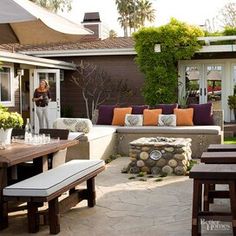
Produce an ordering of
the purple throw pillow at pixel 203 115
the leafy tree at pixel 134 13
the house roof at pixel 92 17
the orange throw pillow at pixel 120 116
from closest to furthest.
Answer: the purple throw pillow at pixel 203 115 → the orange throw pillow at pixel 120 116 → the house roof at pixel 92 17 → the leafy tree at pixel 134 13

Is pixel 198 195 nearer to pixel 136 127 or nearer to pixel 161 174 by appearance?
pixel 161 174

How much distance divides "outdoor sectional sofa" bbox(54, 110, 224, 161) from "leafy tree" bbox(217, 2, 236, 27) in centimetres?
1638

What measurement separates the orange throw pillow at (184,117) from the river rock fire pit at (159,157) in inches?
Answer: 97.0

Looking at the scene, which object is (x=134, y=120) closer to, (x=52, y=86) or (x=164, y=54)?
(x=164, y=54)

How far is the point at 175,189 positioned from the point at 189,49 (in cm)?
886

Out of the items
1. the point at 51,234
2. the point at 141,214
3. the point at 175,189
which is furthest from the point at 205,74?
the point at 51,234

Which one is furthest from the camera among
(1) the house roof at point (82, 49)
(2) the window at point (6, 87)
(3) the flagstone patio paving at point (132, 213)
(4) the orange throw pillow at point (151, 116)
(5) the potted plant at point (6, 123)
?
(1) the house roof at point (82, 49)

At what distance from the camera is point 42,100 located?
1273 cm

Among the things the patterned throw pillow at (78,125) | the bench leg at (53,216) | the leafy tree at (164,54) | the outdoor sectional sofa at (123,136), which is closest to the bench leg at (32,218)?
the bench leg at (53,216)

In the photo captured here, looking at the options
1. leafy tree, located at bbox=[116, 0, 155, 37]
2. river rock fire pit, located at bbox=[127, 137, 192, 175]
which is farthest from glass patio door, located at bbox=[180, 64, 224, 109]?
leafy tree, located at bbox=[116, 0, 155, 37]

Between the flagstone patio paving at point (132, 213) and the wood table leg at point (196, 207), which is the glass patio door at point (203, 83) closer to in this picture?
the flagstone patio paving at point (132, 213)

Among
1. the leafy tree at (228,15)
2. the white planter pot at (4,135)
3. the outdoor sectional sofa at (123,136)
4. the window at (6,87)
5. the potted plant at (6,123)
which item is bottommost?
the outdoor sectional sofa at (123,136)

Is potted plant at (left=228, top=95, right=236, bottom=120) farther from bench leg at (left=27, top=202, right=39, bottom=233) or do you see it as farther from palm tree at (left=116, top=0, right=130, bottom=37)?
palm tree at (left=116, top=0, right=130, bottom=37)

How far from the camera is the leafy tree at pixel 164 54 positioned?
47.5 ft
